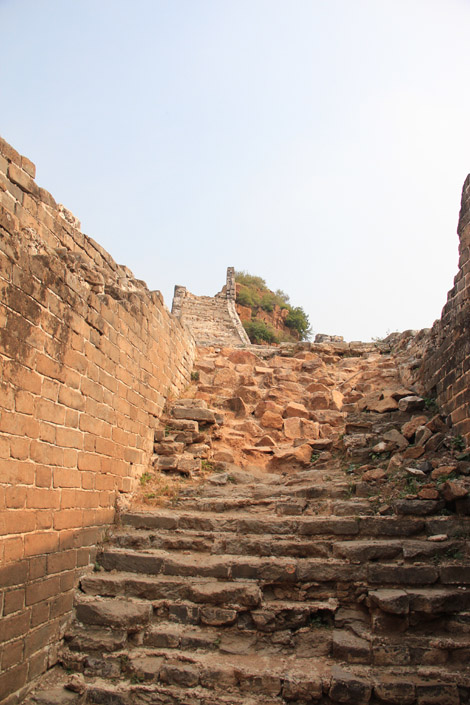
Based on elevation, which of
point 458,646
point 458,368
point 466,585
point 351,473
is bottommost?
point 458,646

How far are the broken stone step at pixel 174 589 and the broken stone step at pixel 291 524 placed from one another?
76 cm

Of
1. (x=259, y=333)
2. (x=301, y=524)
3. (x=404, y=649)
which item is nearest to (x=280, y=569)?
(x=301, y=524)

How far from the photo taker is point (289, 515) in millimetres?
6047

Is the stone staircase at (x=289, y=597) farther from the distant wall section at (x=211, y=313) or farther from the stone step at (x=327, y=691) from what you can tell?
the distant wall section at (x=211, y=313)

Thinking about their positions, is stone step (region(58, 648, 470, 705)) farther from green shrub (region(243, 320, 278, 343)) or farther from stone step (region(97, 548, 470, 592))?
green shrub (region(243, 320, 278, 343))

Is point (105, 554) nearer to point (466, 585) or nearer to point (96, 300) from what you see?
point (96, 300)

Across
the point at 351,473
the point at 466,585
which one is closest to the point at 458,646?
the point at 466,585

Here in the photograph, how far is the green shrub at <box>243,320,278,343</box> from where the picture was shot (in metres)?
32.4

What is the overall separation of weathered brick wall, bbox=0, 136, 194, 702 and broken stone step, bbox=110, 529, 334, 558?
0.40m

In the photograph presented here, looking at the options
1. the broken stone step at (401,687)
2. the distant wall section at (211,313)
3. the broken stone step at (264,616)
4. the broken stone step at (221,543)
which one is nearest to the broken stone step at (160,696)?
the broken stone step at (401,687)

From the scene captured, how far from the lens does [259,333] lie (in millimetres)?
32531

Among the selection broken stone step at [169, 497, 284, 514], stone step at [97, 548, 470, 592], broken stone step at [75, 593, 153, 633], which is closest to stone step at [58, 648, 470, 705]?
broken stone step at [75, 593, 153, 633]

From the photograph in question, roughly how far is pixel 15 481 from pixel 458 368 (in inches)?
203

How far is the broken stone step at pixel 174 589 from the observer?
4.84 meters
